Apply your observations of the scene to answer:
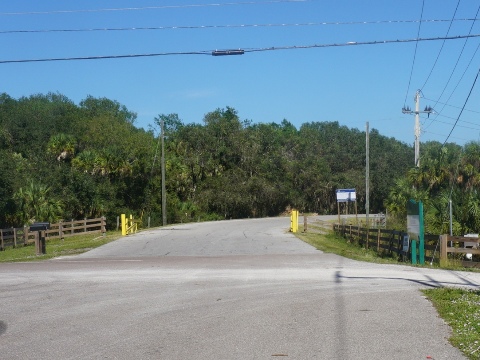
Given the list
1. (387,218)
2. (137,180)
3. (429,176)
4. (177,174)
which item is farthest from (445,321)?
(177,174)

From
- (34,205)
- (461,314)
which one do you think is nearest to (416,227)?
(461,314)

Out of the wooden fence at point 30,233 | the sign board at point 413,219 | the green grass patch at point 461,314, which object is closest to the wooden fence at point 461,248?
the sign board at point 413,219

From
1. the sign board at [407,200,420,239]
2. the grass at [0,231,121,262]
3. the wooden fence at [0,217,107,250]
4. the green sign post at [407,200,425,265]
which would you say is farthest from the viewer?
the wooden fence at [0,217,107,250]

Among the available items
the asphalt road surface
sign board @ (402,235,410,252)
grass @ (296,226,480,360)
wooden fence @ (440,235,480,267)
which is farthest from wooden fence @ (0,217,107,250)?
grass @ (296,226,480,360)

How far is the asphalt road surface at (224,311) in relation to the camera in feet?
28.6

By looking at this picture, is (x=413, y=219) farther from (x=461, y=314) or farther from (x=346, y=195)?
(x=346, y=195)

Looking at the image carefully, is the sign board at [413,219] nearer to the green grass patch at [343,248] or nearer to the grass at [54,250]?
the green grass patch at [343,248]

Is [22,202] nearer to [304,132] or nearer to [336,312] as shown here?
[336,312]

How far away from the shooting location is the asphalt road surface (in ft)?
28.6

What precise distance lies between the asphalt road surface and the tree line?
69.7ft

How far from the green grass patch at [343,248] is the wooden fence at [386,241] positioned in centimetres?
36

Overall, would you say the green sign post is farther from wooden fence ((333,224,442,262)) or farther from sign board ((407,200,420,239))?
wooden fence ((333,224,442,262))

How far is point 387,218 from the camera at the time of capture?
42.9 metres

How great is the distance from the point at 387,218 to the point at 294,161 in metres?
40.4
